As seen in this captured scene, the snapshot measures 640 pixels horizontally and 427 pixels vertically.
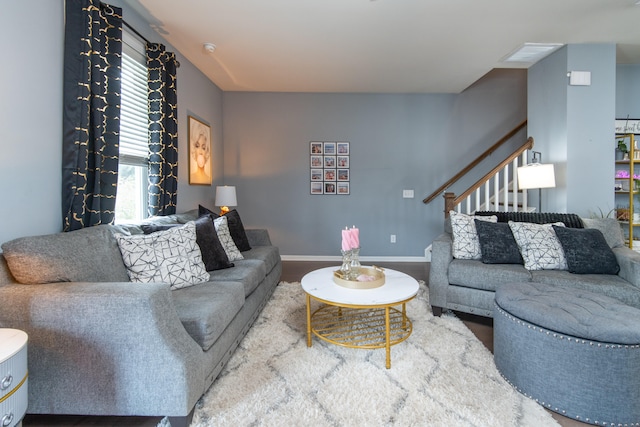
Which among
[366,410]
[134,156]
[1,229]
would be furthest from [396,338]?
[134,156]

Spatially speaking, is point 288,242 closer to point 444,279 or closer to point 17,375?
point 444,279

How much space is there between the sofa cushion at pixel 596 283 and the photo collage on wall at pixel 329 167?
9.63 feet

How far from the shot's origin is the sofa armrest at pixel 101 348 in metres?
1.30

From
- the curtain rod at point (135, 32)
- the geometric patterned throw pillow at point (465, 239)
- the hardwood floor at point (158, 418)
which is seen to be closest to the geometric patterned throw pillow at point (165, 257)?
the hardwood floor at point (158, 418)

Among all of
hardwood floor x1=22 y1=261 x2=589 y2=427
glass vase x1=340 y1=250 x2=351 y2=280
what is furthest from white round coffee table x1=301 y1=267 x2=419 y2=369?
hardwood floor x1=22 y1=261 x2=589 y2=427

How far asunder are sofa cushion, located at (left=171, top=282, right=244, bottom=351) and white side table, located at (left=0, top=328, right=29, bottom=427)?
0.59 metres

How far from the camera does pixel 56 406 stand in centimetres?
137

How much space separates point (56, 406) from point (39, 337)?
321mm

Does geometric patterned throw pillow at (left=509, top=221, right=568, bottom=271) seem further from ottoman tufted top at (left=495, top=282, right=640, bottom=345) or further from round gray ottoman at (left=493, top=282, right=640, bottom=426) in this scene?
round gray ottoman at (left=493, top=282, right=640, bottom=426)

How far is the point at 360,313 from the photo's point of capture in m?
2.64

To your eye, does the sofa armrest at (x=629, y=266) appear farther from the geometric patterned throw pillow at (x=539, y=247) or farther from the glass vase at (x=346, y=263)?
the glass vase at (x=346, y=263)

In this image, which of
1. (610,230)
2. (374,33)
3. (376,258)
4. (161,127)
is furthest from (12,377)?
(376,258)

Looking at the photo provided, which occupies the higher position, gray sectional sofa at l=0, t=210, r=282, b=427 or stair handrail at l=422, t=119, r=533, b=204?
stair handrail at l=422, t=119, r=533, b=204

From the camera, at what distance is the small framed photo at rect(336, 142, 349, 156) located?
15.9 feet
